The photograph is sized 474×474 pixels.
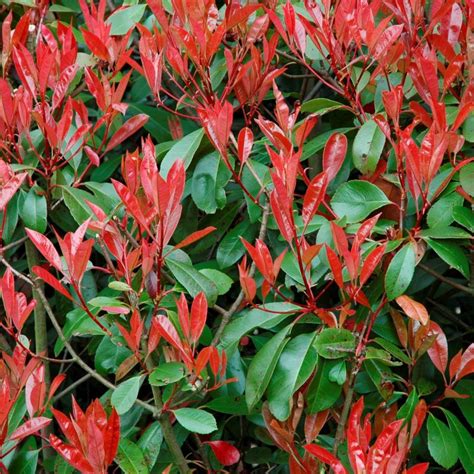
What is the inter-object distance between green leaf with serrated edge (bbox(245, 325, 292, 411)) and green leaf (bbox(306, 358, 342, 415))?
8 centimetres

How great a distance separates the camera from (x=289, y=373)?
1298 mm

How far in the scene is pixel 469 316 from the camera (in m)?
1.80

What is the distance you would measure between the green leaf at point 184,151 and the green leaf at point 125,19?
30 centimetres

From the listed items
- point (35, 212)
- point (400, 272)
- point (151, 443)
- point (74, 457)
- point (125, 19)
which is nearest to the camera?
point (74, 457)

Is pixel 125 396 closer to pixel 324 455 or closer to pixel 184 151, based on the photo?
pixel 324 455

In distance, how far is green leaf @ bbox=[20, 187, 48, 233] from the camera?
4.78 feet

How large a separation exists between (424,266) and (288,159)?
0.38 metres

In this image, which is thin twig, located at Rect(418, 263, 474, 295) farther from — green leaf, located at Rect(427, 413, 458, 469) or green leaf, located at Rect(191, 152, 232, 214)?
green leaf, located at Rect(191, 152, 232, 214)

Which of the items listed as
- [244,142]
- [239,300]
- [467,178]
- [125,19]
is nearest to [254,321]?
[239,300]

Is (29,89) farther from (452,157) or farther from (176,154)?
(452,157)

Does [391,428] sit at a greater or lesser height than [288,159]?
lesser

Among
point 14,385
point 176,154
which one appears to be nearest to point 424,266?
point 176,154

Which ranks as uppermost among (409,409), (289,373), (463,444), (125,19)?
(125,19)

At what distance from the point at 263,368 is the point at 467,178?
1.44 ft
